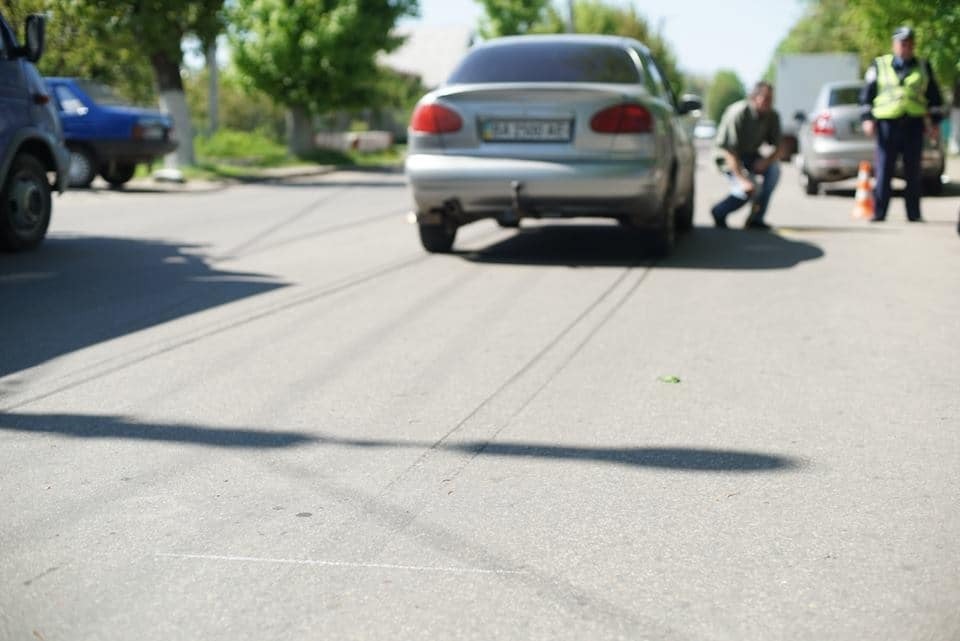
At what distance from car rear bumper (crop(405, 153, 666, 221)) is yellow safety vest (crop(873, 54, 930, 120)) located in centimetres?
456

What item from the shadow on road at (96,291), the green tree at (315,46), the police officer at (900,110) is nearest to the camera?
the shadow on road at (96,291)

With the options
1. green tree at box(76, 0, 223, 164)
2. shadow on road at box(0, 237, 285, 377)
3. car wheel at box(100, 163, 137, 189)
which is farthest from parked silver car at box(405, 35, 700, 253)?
green tree at box(76, 0, 223, 164)

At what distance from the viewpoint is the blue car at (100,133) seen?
20938 millimetres

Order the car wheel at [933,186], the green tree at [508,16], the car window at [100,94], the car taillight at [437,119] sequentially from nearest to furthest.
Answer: the car taillight at [437,119] < the car wheel at [933,186] < the car window at [100,94] < the green tree at [508,16]

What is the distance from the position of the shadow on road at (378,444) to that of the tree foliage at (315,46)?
1193 inches

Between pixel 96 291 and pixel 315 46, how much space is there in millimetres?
26805

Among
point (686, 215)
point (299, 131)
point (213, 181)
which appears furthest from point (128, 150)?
point (299, 131)

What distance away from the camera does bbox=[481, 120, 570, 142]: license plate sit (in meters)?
10.1

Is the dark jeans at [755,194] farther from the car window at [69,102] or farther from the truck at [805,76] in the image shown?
the truck at [805,76]

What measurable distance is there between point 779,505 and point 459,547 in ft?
3.41

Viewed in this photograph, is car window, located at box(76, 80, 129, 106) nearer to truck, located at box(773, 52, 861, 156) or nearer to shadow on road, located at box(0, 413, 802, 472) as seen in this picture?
shadow on road, located at box(0, 413, 802, 472)

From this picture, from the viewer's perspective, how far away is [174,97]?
26219 mm

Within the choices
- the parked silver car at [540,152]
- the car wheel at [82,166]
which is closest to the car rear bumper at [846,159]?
the parked silver car at [540,152]

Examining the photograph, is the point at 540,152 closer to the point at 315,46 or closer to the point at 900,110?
the point at 900,110
